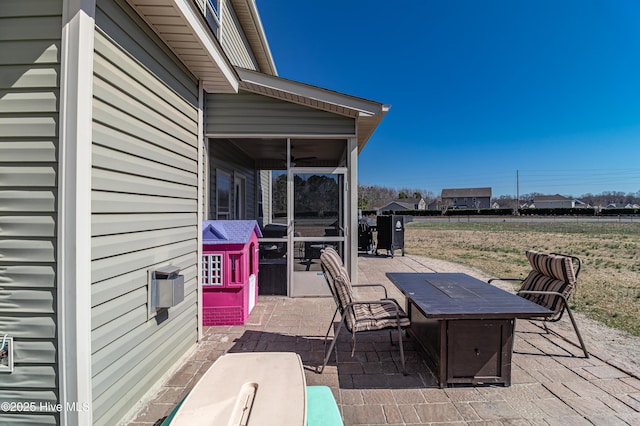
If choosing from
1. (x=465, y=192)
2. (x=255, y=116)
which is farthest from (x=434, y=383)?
(x=465, y=192)

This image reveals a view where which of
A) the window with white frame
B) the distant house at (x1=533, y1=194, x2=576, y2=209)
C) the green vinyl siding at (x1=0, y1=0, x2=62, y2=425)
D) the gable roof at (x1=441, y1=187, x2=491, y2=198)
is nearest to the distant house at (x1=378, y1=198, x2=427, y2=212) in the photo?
the gable roof at (x1=441, y1=187, x2=491, y2=198)

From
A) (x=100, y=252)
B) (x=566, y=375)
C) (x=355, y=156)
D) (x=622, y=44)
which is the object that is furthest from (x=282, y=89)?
(x=622, y=44)

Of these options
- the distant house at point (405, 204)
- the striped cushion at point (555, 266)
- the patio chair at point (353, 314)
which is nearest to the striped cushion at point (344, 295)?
the patio chair at point (353, 314)

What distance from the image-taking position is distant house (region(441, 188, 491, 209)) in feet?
216

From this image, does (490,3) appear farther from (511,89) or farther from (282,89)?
(511,89)

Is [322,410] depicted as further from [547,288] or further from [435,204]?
[435,204]

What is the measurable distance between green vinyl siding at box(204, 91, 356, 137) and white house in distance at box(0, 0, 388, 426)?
5.10 ft

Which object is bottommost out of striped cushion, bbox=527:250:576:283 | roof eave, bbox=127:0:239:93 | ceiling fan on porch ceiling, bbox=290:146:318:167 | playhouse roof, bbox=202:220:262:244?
striped cushion, bbox=527:250:576:283

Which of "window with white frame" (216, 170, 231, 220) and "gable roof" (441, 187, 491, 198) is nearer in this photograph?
"window with white frame" (216, 170, 231, 220)

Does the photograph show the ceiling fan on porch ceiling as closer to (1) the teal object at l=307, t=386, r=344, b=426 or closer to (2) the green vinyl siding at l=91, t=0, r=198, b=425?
(2) the green vinyl siding at l=91, t=0, r=198, b=425

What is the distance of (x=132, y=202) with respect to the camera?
2160 mm

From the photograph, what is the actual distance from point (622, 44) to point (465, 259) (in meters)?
13.3

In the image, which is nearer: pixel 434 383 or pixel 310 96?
pixel 434 383

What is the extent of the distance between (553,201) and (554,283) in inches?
3185
